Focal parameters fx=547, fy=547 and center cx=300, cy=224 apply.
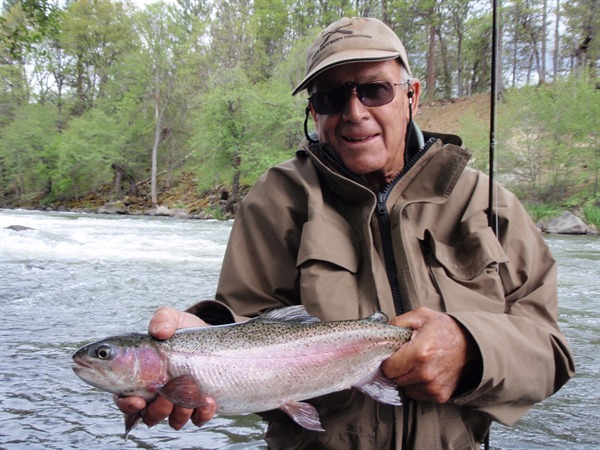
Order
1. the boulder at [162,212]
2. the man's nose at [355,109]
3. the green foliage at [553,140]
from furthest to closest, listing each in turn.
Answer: the boulder at [162,212], the green foliage at [553,140], the man's nose at [355,109]

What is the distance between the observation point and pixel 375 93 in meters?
2.34

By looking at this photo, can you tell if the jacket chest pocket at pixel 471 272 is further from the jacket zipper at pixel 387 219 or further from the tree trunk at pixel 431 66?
the tree trunk at pixel 431 66

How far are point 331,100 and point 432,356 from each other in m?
1.15

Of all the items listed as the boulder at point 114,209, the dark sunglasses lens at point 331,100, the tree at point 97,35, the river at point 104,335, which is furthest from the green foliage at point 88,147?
the dark sunglasses lens at point 331,100

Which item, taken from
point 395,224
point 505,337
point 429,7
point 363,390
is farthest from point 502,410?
point 429,7

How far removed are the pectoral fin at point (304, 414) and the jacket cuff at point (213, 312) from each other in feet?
1.32

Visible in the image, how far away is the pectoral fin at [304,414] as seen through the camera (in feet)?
6.26

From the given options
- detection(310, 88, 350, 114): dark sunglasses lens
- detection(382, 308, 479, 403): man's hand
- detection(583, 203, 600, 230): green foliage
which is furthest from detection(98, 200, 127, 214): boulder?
detection(382, 308, 479, 403): man's hand

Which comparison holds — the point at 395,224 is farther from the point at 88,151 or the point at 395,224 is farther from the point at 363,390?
the point at 88,151

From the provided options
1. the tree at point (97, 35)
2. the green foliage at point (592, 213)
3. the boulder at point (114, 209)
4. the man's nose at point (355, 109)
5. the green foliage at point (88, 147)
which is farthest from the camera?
the tree at point (97, 35)

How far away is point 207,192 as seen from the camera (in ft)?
125

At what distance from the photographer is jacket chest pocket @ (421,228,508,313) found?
6.88ft

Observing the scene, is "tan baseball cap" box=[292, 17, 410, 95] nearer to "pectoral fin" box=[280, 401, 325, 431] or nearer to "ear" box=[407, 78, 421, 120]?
"ear" box=[407, 78, 421, 120]

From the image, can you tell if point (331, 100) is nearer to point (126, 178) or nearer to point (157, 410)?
point (157, 410)
